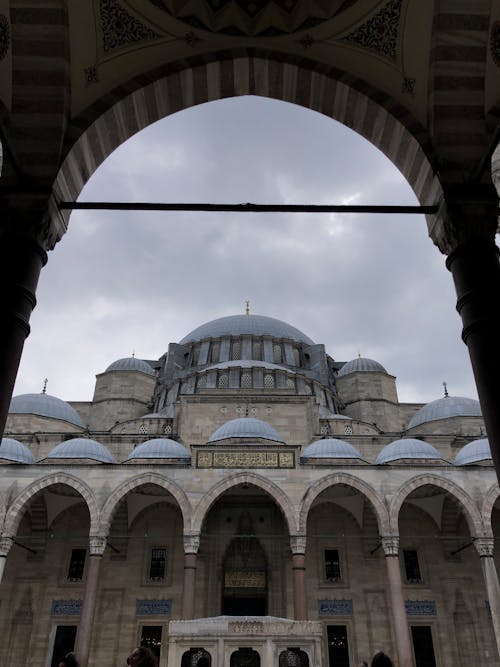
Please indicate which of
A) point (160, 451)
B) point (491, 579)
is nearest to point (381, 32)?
point (491, 579)

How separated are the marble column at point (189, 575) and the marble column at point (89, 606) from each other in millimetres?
2372

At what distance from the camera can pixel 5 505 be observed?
51.4 feet

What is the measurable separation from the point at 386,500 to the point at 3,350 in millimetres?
14246

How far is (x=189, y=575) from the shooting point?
14938 mm

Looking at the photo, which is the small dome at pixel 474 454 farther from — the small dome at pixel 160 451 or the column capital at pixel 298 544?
the small dome at pixel 160 451

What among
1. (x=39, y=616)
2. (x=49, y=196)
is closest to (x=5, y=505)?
(x=39, y=616)

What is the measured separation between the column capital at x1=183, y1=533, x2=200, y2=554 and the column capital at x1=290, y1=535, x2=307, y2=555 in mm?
2657

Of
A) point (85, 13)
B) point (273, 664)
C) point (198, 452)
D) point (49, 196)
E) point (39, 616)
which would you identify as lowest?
point (273, 664)

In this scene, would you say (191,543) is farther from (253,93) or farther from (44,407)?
(253,93)

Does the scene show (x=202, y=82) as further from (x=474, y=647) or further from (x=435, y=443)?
(x=435, y=443)

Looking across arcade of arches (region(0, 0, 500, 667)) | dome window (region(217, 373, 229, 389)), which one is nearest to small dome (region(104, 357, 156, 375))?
arcade of arches (region(0, 0, 500, 667))

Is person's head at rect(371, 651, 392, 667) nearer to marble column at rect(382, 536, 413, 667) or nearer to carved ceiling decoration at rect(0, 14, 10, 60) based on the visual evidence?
carved ceiling decoration at rect(0, 14, 10, 60)

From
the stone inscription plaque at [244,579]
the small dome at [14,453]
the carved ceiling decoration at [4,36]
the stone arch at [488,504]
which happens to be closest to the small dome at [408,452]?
the stone arch at [488,504]

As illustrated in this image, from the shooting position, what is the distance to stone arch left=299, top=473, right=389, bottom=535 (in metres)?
15.8
